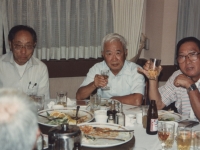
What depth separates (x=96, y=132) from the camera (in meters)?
2.23

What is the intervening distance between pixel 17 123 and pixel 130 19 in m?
3.63

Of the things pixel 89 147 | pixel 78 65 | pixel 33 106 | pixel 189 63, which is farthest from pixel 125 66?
pixel 33 106

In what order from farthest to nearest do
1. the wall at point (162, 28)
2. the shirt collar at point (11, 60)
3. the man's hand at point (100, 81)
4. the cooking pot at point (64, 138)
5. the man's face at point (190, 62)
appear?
the wall at point (162, 28) → the shirt collar at point (11, 60) → the man's hand at point (100, 81) → the man's face at point (190, 62) → the cooking pot at point (64, 138)

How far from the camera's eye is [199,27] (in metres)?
4.61

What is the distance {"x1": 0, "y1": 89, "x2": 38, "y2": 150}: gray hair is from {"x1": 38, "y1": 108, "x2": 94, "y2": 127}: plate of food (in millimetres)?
1189

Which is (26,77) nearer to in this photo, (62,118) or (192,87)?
(62,118)

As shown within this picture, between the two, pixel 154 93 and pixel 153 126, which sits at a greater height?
pixel 154 93

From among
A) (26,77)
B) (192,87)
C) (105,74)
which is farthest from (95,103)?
(26,77)

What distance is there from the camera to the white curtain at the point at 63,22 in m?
4.19

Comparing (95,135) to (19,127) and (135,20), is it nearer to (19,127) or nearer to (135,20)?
(19,127)

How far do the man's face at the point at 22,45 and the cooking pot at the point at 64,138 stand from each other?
1.64m

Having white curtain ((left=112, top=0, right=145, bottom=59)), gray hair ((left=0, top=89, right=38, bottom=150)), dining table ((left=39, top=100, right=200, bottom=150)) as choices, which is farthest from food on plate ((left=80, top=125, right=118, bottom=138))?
white curtain ((left=112, top=0, right=145, bottom=59))

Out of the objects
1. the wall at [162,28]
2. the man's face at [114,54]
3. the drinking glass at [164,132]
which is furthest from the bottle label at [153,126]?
the wall at [162,28]

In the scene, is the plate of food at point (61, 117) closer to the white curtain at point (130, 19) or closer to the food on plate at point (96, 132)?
the food on plate at point (96, 132)
